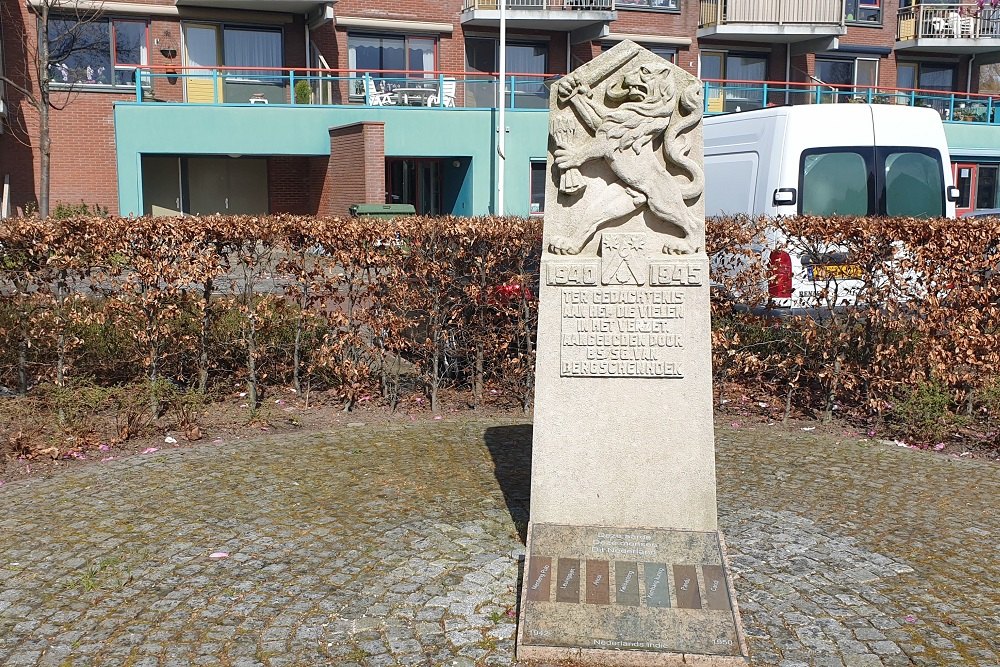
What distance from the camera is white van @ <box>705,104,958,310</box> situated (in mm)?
11320

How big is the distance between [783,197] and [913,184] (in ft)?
6.30

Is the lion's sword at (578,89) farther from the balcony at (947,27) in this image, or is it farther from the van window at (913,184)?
the balcony at (947,27)

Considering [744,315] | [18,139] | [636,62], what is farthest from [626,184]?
[18,139]

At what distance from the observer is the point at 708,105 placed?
88.8 feet

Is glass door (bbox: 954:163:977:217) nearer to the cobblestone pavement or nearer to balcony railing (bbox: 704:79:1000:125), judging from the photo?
balcony railing (bbox: 704:79:1000:125)

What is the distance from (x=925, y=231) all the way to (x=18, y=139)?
25446 mm

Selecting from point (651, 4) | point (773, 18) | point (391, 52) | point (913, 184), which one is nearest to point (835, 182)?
point (913, 184)

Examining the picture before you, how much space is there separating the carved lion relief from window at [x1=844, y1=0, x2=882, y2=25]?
34415mm

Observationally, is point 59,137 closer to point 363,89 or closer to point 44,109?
point 44,109

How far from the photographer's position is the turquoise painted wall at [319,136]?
24562 mm

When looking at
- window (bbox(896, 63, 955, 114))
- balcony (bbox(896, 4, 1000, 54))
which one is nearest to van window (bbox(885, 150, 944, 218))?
balcony (bbox(896, 4, 1000, 54))

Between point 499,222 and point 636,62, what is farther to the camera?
point 499,222

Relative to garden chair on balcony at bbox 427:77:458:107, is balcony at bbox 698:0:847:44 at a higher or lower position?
higher

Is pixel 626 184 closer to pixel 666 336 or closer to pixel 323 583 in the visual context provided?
pixel 666 336
